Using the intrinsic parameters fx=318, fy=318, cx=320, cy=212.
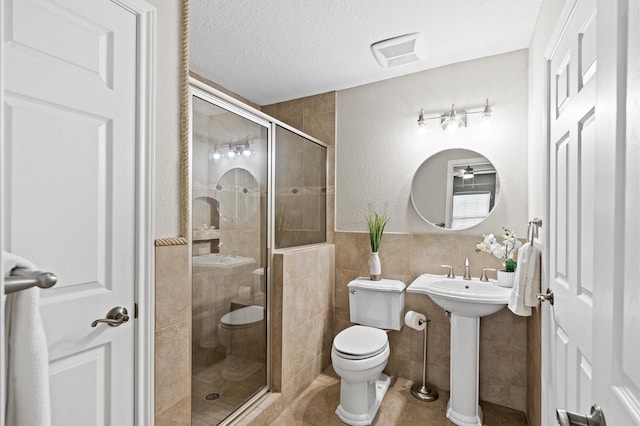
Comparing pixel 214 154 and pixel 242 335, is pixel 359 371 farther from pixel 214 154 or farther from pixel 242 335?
pixel 214 154

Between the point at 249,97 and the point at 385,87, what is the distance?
1281mm

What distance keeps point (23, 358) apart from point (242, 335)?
132 centimetres

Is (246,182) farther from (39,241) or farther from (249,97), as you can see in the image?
(249,97)

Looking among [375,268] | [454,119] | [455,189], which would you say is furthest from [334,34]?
[375,268]

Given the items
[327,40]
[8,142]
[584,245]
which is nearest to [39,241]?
[8,142]

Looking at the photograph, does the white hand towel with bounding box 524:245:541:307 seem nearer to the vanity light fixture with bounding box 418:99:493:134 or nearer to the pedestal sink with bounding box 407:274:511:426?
the pedestal sink with bounding box 407:274:511:426

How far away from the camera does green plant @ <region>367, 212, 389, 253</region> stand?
101 inches

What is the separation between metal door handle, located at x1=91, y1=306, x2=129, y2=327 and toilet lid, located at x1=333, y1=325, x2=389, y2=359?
1305 mm

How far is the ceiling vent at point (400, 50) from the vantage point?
Answer: 81.7 inches

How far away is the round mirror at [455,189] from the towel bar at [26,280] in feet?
7.54

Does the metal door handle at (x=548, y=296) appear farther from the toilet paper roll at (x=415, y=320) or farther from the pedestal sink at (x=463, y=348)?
the toilet paper roll at (x=415, y=320)

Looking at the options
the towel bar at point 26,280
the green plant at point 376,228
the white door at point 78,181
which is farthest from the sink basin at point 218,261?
the green plant at point 376,228

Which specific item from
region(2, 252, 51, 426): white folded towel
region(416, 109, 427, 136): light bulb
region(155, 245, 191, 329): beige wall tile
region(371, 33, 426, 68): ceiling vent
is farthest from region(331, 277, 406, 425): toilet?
region(371, 33, 426, 68): ceiling vent

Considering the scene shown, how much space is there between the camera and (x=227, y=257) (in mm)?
1844
